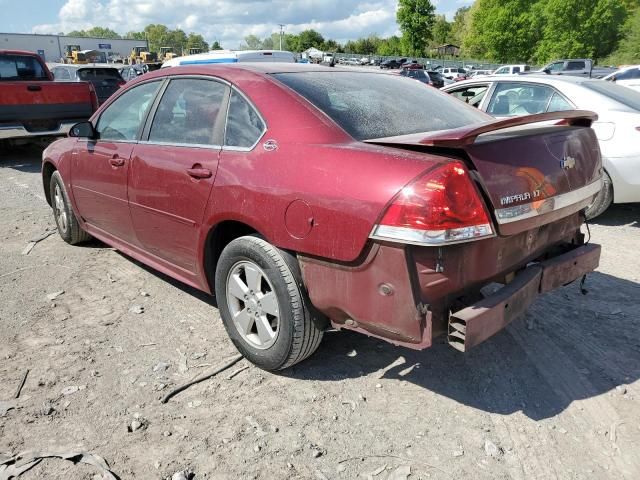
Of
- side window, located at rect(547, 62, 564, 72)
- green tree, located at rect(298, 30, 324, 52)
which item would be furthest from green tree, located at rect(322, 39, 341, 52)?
side window, located at rect(547, 62, 564, 72)

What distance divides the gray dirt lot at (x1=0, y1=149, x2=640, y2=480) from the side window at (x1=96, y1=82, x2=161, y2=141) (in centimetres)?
129

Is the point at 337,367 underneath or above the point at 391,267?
underneath

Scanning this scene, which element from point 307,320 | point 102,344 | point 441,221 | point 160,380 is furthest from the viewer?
point 102,344

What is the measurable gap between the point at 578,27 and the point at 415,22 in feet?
68.1

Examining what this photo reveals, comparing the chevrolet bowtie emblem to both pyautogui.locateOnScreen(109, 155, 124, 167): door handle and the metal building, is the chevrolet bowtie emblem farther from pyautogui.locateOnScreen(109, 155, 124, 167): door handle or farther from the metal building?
the metal building

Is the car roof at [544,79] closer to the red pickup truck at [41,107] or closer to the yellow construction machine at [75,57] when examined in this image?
the red pickup truck at [41,107]

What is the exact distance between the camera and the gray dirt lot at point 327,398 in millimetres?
2479

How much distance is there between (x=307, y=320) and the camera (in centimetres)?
286

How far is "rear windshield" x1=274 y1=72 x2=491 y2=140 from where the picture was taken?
2.97 metres

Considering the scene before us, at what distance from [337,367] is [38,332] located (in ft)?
6.84

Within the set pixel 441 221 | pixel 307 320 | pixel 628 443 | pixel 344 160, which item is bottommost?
pixel 628 443

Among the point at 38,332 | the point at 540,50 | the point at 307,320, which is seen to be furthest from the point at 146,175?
the point at 540,50

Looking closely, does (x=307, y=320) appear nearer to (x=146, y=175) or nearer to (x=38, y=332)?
(x=146, y=175)

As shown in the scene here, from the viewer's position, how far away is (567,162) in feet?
9.46
